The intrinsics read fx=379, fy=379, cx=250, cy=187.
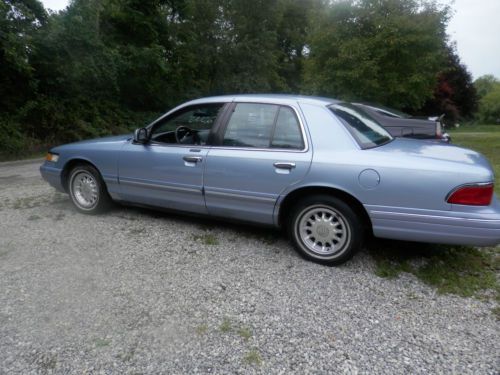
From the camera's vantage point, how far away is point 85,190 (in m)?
4.93

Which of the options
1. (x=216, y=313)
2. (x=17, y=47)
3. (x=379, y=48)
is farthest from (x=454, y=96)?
(x=216, y=313)

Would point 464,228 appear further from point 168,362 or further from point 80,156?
point 80,156

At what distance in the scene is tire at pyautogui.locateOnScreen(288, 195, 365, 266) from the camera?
132 inches

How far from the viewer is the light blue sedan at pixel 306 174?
3.00m

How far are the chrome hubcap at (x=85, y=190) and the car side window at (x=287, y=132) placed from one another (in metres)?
2.54

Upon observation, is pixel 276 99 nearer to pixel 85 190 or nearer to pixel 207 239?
pixel 207 239

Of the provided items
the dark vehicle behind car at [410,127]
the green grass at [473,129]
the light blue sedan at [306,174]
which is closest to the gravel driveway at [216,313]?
the light blue sedan at [306,174]

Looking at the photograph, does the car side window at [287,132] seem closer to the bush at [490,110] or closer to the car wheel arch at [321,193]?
the car wheel arch at [321,193]

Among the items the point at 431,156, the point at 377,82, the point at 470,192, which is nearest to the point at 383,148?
the point at 431,156

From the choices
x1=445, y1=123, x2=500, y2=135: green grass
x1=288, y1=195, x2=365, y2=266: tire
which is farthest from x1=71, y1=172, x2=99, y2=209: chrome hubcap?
x1=445, y1=123, x2=500, y2=135: green grass

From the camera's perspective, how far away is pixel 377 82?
12148mm

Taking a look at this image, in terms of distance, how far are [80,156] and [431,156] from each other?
13.1 ft

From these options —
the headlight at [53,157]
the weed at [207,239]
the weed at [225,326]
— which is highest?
the headlight at [53,157]

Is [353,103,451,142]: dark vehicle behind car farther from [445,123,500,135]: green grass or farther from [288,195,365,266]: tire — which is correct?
[445,123,500,135]: green grass
